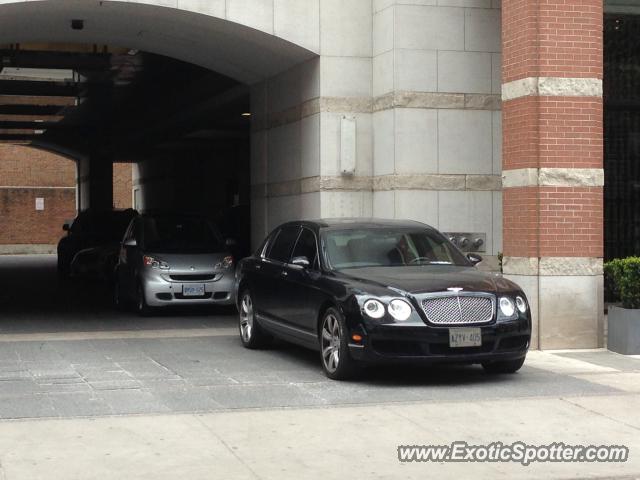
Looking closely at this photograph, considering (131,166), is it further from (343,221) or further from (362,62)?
(343,221)

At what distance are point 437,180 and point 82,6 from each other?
18.6ft

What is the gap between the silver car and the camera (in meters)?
17.7

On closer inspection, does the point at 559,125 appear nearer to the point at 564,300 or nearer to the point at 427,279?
the point at 564,300

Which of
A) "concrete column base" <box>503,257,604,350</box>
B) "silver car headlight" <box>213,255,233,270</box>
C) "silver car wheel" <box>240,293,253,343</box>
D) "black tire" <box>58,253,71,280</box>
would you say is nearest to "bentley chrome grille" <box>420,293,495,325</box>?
"concrete column base" <box>503,257,604,350</box>

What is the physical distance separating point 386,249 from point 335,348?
1.45 m

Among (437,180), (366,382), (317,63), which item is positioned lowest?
(366,382)

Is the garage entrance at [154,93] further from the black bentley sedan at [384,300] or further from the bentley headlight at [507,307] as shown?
the bentley headlight at [507,307]

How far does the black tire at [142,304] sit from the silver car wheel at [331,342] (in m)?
6.78

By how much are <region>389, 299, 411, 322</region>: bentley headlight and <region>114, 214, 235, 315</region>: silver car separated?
7460 millimetres

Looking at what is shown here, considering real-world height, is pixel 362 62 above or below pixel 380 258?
above

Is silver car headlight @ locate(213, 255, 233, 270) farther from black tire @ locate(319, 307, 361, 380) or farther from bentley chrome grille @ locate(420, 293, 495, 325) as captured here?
bentley chrome grille @ locate(420, 293, 495, 325)

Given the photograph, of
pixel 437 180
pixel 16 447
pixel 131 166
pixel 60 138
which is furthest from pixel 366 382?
pixel 131 166

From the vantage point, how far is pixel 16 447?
26.5 ft

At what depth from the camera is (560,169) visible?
1388 centimetres
